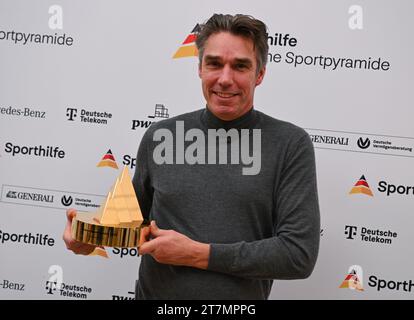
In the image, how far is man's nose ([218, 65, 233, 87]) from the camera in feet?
5.28

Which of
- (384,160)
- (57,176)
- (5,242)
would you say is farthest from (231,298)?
(5,242)

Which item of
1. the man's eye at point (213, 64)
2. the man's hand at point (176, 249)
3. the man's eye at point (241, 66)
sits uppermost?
the man's eye at point (213, 64)

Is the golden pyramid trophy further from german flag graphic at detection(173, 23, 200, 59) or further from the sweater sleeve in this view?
german flag graphic at detection(173, 23, 200, 59)

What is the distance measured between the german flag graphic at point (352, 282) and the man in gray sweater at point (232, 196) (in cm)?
67

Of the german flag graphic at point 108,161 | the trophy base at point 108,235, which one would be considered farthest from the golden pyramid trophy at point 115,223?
the german flag graphic at point 108,161

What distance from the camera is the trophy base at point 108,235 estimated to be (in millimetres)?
1435

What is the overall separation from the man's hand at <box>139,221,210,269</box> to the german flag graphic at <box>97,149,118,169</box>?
928 mm

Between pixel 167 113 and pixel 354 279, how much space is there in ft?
3.39

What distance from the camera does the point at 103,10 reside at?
2.40m

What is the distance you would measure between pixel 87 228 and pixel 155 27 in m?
1.18

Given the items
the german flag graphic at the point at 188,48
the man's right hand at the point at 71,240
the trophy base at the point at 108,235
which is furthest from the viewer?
the german flag graphic at the point at 188,48

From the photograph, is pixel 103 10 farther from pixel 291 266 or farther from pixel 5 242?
pixel 291 266

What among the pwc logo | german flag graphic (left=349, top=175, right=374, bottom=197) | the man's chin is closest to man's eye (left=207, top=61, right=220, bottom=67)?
the man's chin

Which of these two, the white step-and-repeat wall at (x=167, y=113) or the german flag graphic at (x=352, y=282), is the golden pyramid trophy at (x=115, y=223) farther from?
the german flag graphic at (x=352, y=282)
